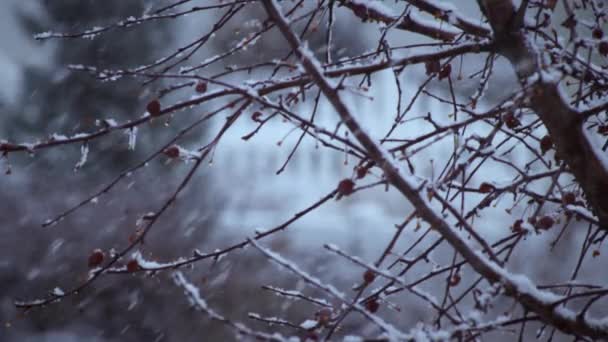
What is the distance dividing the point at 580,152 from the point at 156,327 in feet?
16.4

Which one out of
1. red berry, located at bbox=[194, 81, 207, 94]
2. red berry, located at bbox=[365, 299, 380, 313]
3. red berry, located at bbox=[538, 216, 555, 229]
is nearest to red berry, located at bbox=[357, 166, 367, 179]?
red berry, located at bbox=[365, 299, 380, 313]

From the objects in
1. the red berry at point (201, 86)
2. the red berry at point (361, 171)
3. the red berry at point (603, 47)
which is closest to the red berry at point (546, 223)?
the red berry at point (603, 47)

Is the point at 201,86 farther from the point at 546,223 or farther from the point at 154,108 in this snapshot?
the point at 546,223

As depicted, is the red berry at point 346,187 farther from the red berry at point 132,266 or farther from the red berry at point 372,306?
the red berry at point 132,266

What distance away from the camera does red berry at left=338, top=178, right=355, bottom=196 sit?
1.07 meters

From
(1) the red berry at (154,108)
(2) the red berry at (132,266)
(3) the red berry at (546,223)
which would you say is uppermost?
(1) the red berry at (154,108)

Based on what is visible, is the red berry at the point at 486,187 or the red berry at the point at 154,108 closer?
the red berry at the point at 154,108

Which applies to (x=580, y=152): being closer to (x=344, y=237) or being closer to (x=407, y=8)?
(x=407, y=8)

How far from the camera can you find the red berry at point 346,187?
42.3 inches

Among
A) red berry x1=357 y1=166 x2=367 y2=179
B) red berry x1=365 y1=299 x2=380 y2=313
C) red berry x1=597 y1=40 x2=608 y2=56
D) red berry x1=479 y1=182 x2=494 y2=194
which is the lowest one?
red berry x1=365 y1=299 x2=380 y2=313

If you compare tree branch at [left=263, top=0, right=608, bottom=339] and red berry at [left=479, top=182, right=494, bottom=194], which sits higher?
red berry at [left=479, top=182, right=494, bottom=194]

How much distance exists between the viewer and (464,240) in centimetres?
108

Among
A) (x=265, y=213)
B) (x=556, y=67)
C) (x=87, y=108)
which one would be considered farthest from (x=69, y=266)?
(x=556, y=67)

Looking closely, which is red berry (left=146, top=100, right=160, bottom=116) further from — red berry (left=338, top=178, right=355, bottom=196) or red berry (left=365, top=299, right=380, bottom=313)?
red berry (left=365, top=299, right=380, bottom=313)
